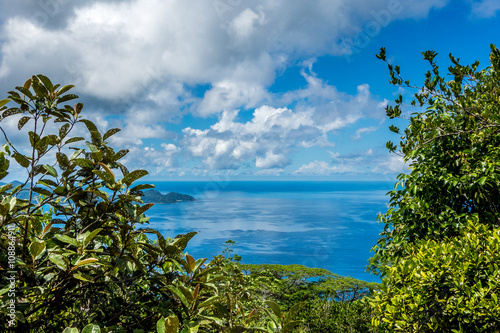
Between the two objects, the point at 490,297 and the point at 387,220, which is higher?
the point at 387,220

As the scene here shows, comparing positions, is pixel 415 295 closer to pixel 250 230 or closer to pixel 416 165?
pixel 416 165

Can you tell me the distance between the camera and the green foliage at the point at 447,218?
2414 millimetres

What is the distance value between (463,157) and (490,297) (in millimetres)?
2123

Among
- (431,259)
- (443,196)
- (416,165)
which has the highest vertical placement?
(416,165)

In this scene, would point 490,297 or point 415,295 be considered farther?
point 415,295

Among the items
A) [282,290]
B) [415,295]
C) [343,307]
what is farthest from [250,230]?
[415,295]

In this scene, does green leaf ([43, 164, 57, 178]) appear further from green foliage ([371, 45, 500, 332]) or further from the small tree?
green foliage ([371, 45, 500, 332])

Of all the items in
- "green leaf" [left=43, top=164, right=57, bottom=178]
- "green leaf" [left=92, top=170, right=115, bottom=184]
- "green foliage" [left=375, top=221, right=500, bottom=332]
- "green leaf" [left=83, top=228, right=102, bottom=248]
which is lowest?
"green foliage" [left=375, top=221, right=500, bottom=332]

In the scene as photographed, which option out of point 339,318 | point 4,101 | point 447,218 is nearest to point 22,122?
point 4,101

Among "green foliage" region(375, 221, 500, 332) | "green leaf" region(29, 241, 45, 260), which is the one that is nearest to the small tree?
"green leaf" region(29, 241, 45, 260)

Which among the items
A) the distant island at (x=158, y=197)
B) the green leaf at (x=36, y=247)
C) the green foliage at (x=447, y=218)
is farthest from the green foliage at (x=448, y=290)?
the green leaf at (x=36, y=247)

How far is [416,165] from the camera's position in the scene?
4.25 meters

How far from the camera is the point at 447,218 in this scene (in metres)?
3.84

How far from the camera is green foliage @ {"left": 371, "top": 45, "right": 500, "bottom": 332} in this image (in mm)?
2414
